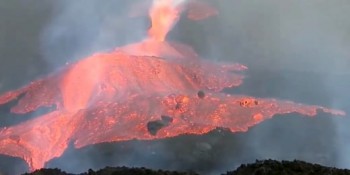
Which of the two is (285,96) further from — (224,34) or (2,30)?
(2,30)

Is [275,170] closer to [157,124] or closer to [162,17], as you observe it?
[157,124]

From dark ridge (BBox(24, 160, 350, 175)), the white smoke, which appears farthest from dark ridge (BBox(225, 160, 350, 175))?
the white smoke

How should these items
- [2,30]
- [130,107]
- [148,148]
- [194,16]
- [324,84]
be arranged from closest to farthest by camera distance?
Result: [148,148]
[130,107]
[324,84]
[2,30]
[194,16]

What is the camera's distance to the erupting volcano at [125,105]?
23891 mm

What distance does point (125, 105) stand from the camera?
84.6 feet

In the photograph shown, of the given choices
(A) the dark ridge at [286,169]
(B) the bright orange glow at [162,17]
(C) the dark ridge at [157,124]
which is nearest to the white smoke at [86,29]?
(B) the bright orange glow at [162,17]

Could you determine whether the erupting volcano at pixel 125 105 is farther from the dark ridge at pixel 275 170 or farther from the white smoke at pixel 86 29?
the dark ridge at pixel 275 170

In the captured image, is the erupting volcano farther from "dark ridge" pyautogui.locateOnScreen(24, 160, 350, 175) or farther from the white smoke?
"dark ridge" pyautogui.locateOnScreen(24, 160, 350, 175)

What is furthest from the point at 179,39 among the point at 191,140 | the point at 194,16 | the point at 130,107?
the point at 191,140

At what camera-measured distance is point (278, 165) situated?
15219 millimetres

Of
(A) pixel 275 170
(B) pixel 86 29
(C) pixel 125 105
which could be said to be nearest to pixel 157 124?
(C) pixel 125 105

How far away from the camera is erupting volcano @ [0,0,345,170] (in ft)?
78.4

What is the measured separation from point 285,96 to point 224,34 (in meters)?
15.6

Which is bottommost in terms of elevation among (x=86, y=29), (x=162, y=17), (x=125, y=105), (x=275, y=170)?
(x=275, y=170)
